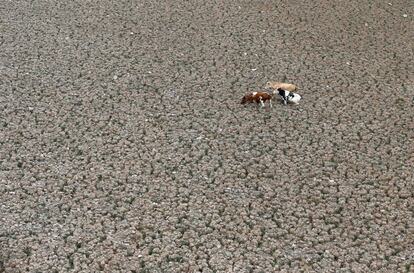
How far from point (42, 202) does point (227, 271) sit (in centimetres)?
39

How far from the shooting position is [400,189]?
4.47ft

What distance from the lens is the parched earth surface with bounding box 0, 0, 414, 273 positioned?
120 centimetres

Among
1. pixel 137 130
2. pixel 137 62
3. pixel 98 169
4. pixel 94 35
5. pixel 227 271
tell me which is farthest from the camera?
pixel 94 35

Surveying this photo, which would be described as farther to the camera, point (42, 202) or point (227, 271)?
point (42, 202)

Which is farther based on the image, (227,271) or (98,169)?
(98,169)

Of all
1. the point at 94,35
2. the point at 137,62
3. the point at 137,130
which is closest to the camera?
the point at 137,130

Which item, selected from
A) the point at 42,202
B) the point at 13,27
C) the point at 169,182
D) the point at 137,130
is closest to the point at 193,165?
the point at 169,182

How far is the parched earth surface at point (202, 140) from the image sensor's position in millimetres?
1197

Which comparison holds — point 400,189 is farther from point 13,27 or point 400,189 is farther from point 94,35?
point 13,27

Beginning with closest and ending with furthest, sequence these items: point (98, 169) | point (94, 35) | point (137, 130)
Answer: point (98, 169) → point (137, 130) → point (94, 35)

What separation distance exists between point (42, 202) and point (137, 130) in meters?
0.32

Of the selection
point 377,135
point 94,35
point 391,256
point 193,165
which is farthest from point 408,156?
point 94,35

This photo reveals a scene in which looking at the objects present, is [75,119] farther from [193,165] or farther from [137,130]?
[193,165]

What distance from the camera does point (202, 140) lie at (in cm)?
150
